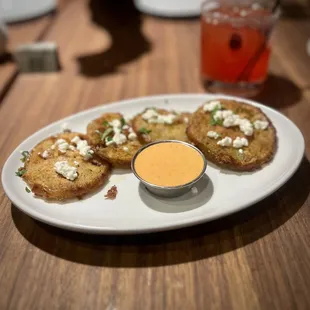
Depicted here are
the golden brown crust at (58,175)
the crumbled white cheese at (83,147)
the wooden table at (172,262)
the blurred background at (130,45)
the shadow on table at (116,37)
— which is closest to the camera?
the wooden table at (172,262)

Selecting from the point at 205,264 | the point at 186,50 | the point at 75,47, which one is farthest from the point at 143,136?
the point at 75,47

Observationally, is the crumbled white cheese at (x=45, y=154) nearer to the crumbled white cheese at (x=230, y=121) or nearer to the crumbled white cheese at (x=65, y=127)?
the crumbled white cheese at (x=65, y=127)

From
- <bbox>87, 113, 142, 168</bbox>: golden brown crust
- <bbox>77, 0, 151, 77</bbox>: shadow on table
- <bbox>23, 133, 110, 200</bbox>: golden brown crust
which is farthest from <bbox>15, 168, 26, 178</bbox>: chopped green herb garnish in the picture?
<bbox>77, 0, 151, 77</bbox>: shadow on table

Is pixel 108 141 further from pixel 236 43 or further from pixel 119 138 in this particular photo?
pixel 236 43

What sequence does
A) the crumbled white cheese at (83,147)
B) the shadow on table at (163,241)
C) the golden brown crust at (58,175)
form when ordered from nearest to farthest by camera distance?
the shadow on table at (163,241) → the golden brown crust at (58,175) → the crumbled white cheese at (83,147)

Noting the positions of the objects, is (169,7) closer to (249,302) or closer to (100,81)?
(100,81)

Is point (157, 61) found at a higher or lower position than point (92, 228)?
lower

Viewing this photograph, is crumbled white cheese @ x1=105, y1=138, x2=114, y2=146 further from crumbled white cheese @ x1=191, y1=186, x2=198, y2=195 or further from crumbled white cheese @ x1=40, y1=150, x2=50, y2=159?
crumbled white cheese @ x1=191, y1=186, x2=198, y2=195

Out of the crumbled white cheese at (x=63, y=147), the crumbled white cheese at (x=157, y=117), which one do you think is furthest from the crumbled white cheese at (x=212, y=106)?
the crumbled white cheese at (x=63, y=147)
